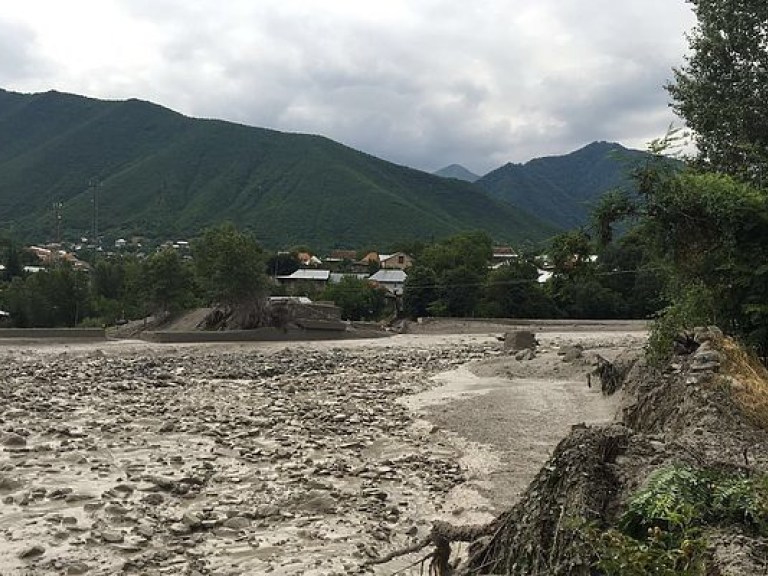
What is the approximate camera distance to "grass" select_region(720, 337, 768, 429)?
8711mm

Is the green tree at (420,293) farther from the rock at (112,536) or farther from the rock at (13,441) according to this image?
the rock at (112,536)

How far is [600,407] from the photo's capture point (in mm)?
16078

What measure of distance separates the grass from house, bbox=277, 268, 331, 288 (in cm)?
7623

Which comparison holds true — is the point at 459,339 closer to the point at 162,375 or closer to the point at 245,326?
the point at 245,326

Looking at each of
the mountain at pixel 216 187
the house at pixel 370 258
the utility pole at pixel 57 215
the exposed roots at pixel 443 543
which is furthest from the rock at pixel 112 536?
the utility pole at pixel 57 215

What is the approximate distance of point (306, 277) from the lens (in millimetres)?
89188

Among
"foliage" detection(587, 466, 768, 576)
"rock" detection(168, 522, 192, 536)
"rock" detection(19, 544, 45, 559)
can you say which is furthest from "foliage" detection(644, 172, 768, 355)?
"rock" detection(19, 544, 45, 559)

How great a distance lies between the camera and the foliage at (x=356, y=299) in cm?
6278

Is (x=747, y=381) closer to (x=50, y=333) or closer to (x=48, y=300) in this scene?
(x=50, y=333)

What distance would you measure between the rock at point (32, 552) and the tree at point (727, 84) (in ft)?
46.6

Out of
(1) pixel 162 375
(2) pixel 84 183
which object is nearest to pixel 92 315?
(1) pixel 162 375

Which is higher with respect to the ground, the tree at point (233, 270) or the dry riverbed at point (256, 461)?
the tree at point (233, 270)

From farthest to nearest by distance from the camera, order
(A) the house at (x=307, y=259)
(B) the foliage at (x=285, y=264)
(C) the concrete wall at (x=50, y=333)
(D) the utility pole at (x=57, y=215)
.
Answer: (D) the utility pole at (x=57, y=215), (A) the house at (x=307, y=259), (B) the foliage at (x=285, y=264), (C) the concrete wall at (x=50, y=333)

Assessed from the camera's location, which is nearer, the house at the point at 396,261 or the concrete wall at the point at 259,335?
the concrete wall at the point at 259,335
